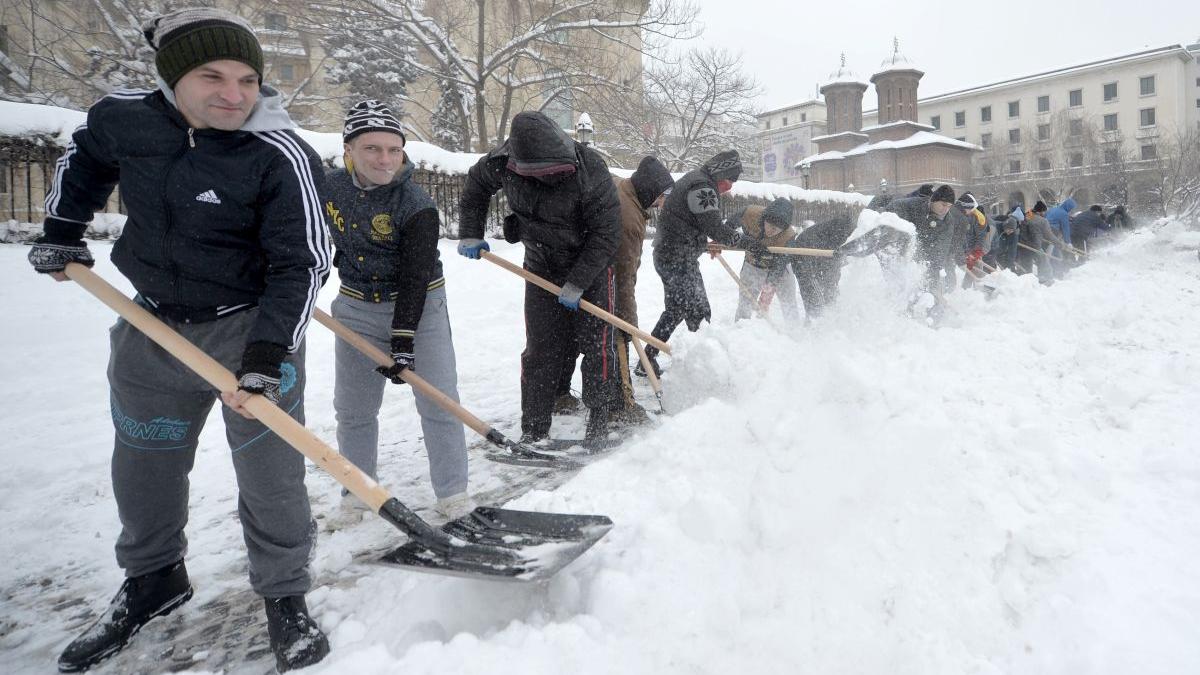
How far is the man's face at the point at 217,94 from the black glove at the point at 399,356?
108 centimetres

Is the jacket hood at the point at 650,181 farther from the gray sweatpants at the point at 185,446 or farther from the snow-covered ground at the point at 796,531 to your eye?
the gray sweatpants at the point at 185,446

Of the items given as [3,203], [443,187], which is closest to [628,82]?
[443,187]

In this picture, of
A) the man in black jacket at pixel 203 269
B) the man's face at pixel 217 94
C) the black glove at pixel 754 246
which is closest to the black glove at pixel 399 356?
the man in black jacket at pixel 203 269

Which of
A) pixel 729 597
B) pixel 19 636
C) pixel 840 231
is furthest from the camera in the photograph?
pixel 840 231

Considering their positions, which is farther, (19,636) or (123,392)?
(19,636)

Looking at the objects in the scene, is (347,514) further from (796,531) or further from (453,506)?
(796,531)

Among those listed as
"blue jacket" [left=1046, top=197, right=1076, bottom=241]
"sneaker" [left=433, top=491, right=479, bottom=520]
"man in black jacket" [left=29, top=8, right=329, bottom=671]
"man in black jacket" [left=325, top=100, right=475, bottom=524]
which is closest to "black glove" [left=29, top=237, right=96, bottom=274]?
"man in black jacket" [left=29, top=8, right=329, bottom=671]

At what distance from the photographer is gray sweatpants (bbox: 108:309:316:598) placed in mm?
1948

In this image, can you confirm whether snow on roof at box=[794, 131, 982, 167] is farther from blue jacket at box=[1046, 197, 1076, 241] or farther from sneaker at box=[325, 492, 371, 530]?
sneaker at box=[325, 492, 371, 530]

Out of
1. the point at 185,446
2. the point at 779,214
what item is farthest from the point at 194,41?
the point at 779,214

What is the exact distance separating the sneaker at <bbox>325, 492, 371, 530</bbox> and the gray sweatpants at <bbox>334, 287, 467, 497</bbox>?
0.20m

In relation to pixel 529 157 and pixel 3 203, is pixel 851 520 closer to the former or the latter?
pixel 529 157

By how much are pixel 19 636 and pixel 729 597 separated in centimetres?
234

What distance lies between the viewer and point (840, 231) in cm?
643
